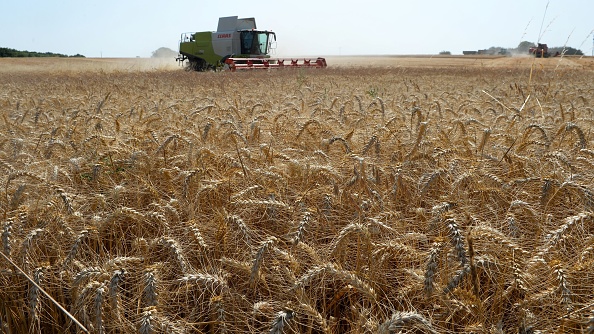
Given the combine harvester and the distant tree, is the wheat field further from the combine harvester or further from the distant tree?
the distant tree

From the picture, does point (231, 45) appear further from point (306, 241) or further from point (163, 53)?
point (163, 53)

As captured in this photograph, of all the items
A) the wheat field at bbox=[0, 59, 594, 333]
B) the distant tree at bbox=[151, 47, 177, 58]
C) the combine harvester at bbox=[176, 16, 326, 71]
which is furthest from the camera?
the distant tree at bbox=[151, 47, 177, 58]

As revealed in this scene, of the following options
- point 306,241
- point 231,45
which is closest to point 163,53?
point 231,45

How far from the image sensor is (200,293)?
5.59 ft

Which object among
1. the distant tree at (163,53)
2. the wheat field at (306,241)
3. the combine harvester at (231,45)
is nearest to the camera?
the wheat field at (306,241)

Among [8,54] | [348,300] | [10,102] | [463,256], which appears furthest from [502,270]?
[8,54]

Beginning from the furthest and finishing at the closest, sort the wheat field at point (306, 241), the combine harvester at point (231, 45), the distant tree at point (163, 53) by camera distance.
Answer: the distant tree at point (163, 53)
the combine harvester at point (231, 45)
the wheat field at point (306, 241)

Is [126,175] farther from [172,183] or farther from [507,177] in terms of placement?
[507,177]

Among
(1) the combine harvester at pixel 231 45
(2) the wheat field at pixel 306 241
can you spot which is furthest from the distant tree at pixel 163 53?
(2) the wheat field at pixel 306 241

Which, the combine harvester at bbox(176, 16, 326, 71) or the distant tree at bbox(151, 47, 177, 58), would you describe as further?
the distant tree at bbox(151, 47, 177, 58)

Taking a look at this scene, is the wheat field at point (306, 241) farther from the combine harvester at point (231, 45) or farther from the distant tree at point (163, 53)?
the distant tree at point (163, 53)

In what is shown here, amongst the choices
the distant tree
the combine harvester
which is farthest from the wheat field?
the distant tree

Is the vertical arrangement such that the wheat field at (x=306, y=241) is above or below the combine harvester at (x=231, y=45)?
below

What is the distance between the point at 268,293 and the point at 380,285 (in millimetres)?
409
